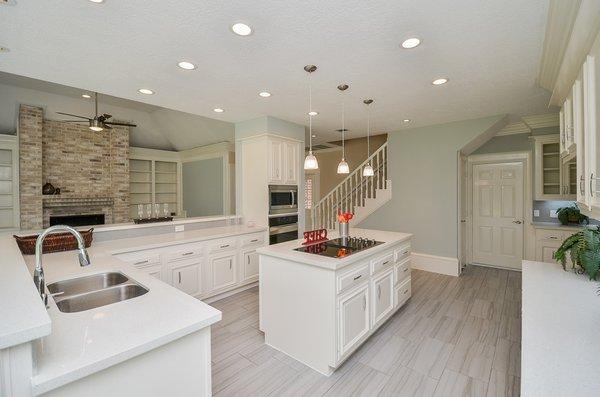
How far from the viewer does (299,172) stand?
475 centimetres

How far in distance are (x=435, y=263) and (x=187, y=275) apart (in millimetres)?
4104

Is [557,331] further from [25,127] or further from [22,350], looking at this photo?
[25,127]

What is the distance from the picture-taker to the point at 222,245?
3.72 metres

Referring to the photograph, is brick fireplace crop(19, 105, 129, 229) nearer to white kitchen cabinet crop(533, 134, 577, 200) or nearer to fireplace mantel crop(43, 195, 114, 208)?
fireplace mantel crop(43, 195, 114, 208)

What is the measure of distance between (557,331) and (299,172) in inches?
149

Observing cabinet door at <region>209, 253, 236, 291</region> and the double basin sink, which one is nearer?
the double basin sink

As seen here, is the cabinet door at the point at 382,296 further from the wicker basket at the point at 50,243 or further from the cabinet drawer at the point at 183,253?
the wicker basket at the point at 50,243

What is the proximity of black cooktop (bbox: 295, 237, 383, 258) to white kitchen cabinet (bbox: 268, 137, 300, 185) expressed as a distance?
170 centimetres

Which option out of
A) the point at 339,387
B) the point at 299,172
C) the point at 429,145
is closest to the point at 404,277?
the point at 339,387

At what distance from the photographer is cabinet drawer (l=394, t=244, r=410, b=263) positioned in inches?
122

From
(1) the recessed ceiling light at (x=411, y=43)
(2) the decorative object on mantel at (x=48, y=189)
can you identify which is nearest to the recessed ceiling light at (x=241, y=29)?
(1) the recessed ceiling light at (x=411, y=43)

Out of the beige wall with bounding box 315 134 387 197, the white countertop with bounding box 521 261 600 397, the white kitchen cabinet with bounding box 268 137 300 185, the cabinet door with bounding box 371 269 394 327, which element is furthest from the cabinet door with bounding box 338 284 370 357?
the beige wall with bounding box 315 134 387 197

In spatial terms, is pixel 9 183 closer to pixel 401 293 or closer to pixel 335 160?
pixel 401 293

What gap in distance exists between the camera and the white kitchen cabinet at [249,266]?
13.1 feet
